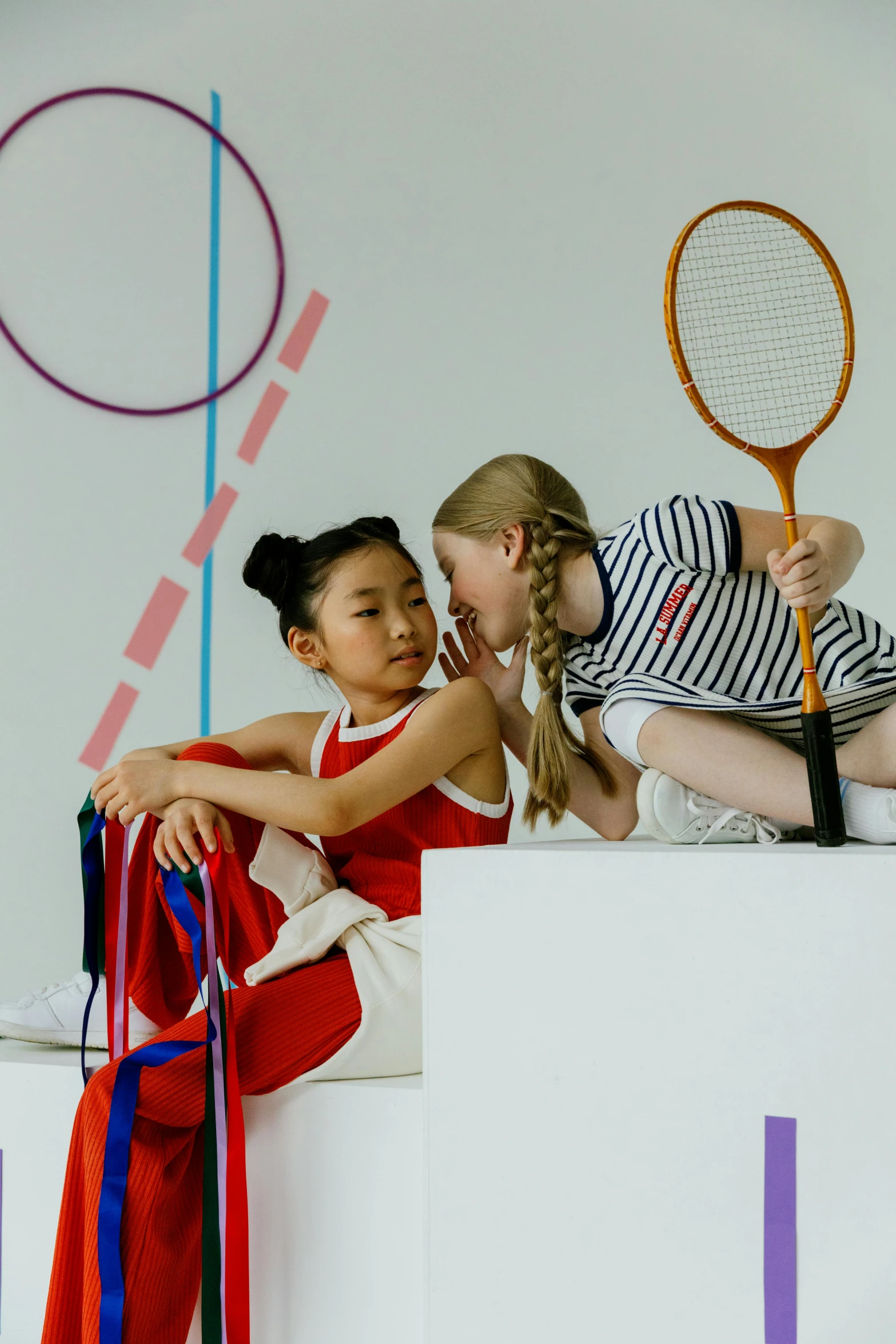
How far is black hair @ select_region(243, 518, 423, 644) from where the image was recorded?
135 centimetres

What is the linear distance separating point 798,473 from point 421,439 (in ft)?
2.36

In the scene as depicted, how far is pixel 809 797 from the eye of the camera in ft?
3.43

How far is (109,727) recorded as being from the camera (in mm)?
2129

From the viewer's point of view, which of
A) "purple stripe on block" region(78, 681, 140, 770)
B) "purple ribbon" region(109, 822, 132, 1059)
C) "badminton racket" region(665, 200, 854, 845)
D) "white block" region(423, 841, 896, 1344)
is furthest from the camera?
"purple stripe on block" region(78, 681, 140, 770)

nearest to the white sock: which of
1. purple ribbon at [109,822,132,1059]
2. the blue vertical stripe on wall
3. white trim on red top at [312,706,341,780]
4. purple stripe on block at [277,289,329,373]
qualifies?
white trim on red top at [312,706,341,780]

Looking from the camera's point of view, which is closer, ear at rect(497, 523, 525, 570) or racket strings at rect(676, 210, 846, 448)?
racket strings at rect(676, 210, 846, 448)

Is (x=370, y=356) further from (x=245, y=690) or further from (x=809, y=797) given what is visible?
(x=809, y=797)

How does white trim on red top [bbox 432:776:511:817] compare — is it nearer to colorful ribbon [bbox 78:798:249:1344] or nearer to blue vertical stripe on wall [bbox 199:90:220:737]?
colorful ribbon [bbox 78:798:249:1344]

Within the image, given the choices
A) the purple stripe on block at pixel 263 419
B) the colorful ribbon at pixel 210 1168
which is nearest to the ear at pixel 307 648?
the colorful ribbon at pixel 210 1168

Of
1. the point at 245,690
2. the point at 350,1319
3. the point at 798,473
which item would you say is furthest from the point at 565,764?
the point at 798,473

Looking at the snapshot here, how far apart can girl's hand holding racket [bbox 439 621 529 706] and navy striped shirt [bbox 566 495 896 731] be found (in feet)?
0.61

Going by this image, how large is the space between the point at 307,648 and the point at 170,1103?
1.81 ft

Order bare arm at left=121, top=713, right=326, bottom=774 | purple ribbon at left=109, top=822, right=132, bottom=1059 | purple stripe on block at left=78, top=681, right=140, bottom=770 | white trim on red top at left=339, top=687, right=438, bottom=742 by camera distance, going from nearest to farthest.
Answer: purple ribbon at left=109, top=822, right=132, bottom=1059 < white trim on red top at left=339, top=687, right=438, bottom=742 < bare arm at left=121, top=713, right=326, bottom=774 < purple stripe on block at left=78, top=681, right=140, bottom=770

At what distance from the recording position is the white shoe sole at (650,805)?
42.1 inches
